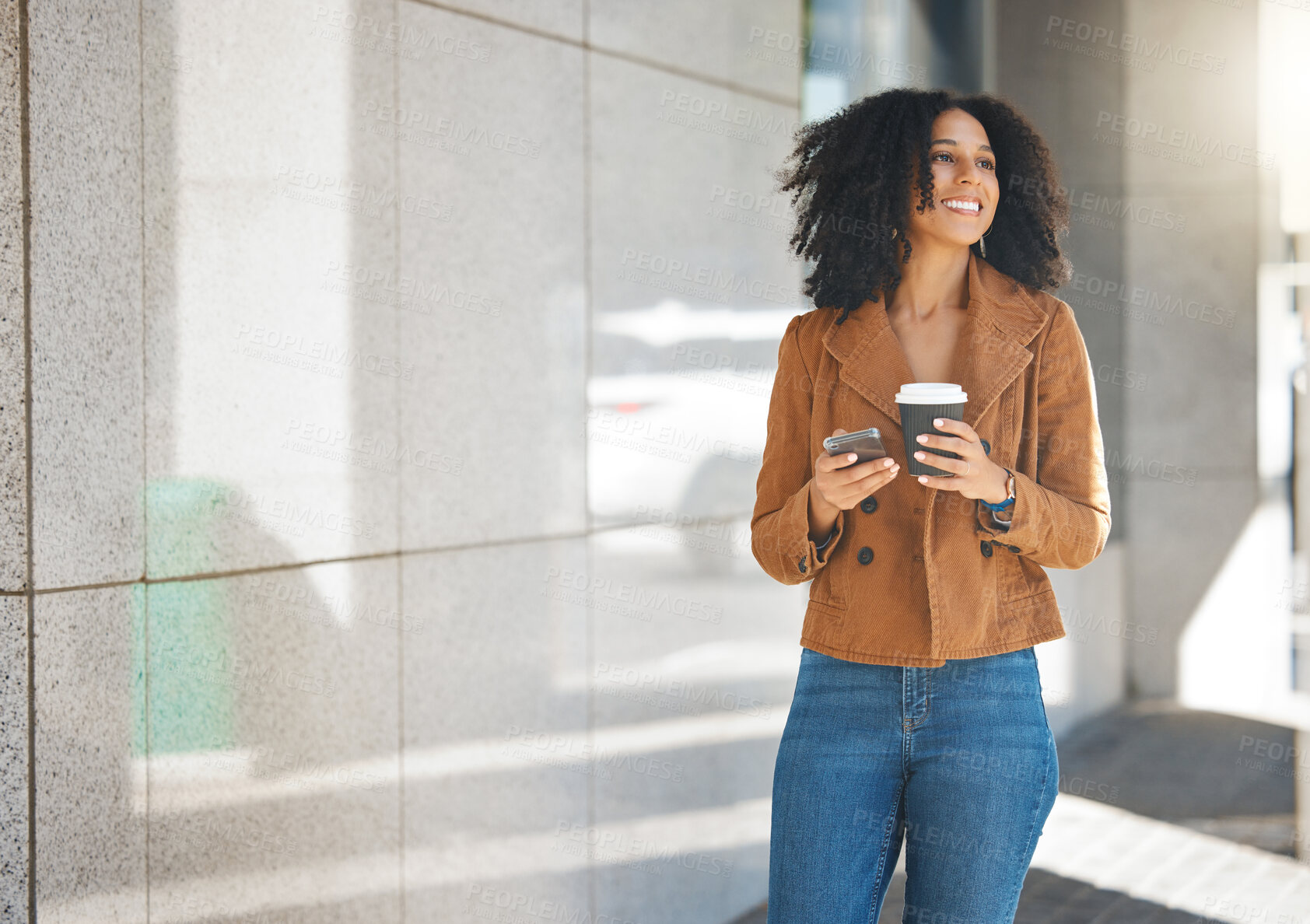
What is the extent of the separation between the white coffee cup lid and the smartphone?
0.26 feet

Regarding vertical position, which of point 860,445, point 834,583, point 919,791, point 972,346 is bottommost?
point 919,791

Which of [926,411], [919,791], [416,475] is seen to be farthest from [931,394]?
[416,475]

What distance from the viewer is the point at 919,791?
2109 mm

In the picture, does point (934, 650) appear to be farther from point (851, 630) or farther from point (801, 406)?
point (801, 406)

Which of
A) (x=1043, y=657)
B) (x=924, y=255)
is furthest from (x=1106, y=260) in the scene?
(x=924, y=255)

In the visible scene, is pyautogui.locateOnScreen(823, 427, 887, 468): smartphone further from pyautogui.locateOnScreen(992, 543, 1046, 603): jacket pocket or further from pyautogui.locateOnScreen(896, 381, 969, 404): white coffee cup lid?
pyautogui.locateOnScreen(992, 543, 1046, 603): jacket pocket

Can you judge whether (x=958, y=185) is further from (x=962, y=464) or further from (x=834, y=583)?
(x=834, y=583)

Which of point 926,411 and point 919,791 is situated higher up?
point 926,411

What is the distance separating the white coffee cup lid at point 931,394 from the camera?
1953 mm

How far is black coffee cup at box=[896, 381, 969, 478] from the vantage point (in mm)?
1957

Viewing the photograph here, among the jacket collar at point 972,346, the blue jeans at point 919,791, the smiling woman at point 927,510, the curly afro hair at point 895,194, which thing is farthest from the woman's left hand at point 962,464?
the curly afro hair at point 895,194

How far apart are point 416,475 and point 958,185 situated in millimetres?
1654

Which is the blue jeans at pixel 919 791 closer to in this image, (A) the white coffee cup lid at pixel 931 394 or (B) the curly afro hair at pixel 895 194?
(A) the white coffee cup lid at pixel 931 394

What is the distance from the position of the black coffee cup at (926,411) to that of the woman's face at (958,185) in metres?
0.41
